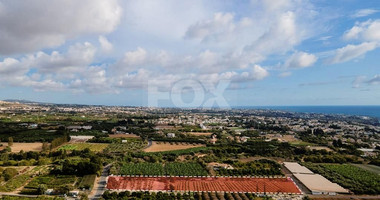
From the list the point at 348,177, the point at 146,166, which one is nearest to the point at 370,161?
A: the point at 348,177

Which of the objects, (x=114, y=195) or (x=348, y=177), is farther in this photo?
(x=348, y=177)

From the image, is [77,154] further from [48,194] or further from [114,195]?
[114,195]

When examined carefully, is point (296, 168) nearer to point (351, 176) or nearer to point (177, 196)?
point (351, 176)

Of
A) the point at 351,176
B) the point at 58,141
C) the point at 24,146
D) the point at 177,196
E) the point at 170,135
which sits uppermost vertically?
the point at 58,141

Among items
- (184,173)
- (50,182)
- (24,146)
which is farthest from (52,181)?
(24,146)

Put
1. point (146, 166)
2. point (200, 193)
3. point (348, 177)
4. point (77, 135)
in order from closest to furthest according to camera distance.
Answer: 1. point (200, 193)
2. point (348, 177)
3. point (146, 166)
4. point (77, 135)

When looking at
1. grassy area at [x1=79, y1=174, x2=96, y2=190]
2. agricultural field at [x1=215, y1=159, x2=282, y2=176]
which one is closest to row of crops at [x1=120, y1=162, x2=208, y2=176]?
agricultural field at [x1=215, y1=159, x2=282, y2=176]
